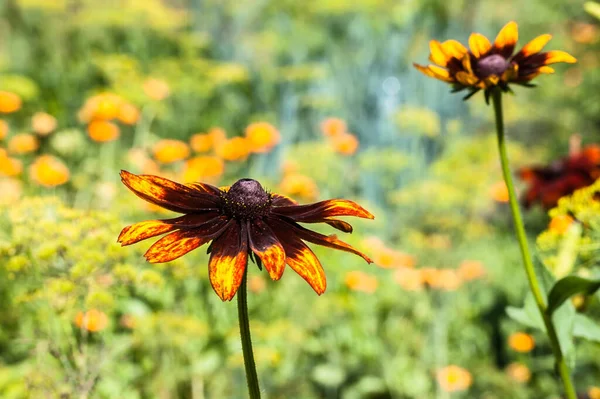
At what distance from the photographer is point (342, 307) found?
6.88ft

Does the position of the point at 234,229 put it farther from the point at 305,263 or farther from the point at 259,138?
the point at 259,138

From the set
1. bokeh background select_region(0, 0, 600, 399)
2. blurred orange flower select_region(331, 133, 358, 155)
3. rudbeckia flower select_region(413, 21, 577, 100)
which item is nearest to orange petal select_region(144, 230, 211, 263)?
rudbeckia flower select_region(413, 21, 577, 100)

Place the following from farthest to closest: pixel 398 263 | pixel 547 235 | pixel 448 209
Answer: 1. pixel 448 209
2. pixel 398 263
3. pixel 547 235

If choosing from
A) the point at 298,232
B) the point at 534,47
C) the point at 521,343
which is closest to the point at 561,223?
the point at 534,47

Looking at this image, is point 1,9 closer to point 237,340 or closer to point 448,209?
point 448,209

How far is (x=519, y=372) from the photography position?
2271 millimetres

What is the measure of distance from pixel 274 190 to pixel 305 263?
1.95m

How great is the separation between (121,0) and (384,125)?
263 cm

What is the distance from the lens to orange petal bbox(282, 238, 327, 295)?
527 mm

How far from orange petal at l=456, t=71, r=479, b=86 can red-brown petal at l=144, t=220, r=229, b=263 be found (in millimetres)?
367

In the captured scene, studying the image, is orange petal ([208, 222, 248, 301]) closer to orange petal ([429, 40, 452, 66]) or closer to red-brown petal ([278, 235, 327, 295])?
red-brown petal ([278, 235, 327, 295])

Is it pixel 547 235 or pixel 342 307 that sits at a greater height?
pixel 342 307

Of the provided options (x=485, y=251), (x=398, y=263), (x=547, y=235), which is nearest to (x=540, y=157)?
(x=485, y=251)

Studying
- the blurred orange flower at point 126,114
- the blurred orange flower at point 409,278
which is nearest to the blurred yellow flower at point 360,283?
the blurred orange flower at point 409,278
